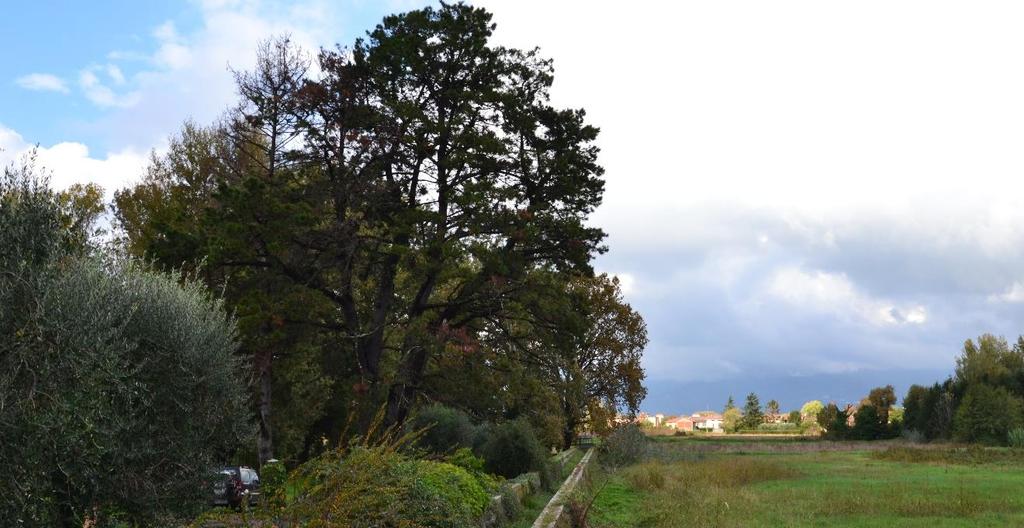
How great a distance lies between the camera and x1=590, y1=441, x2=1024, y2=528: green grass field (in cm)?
1897

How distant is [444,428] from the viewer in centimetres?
2883

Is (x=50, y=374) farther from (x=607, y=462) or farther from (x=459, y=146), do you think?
(x=607, y=462)

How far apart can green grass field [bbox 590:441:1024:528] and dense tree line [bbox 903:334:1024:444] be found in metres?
33.6

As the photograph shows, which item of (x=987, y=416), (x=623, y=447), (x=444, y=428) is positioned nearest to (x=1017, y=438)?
(x=987, y=416)

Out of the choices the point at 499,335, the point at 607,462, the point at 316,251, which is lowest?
the point at 607,462

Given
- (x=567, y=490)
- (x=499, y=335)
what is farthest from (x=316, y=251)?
(x=567, y=490)

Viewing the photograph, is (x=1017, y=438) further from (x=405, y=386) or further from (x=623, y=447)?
(x=405, y=386)

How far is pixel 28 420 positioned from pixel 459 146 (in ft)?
66.5

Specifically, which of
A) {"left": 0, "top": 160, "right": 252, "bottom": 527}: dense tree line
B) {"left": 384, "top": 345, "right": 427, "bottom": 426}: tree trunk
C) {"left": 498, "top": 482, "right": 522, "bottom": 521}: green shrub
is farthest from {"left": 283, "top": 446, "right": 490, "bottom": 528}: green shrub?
{"left": 384, "top": 345, "right": 427, "bottom": 426}: tree trunk

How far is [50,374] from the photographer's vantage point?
9.12m

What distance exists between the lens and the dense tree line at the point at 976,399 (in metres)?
71.1

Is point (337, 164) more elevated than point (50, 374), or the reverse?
point (337, 164)

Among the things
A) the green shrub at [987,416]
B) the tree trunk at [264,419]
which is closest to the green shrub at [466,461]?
the tree trunk at [264,419]

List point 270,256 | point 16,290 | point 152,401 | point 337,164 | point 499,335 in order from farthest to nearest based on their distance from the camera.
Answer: point 499,335, point 337,164, point 270,256, point 152,401, point 16,290
